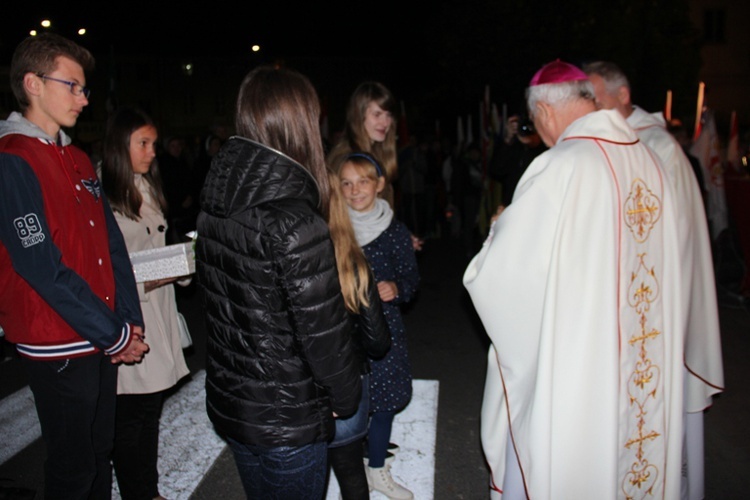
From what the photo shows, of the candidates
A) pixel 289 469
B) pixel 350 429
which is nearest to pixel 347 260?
pixel 350 429

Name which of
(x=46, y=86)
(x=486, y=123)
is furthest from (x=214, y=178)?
(x=486, y=123)

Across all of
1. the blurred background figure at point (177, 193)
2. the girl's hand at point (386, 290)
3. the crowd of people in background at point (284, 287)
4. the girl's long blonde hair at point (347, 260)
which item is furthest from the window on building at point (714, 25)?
the girl's long blonde hair at point (347, 260)

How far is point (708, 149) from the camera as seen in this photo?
1012cm

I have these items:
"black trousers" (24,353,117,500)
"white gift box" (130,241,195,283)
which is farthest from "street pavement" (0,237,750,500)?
"white gift box" (130,241,195,283)

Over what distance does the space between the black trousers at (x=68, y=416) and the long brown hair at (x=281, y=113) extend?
1.17 meters

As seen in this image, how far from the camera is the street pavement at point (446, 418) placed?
3822 mm

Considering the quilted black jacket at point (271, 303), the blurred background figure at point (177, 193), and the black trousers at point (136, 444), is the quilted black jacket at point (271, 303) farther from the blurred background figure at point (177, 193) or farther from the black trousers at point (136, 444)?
the blurred background figure at point (177, 193)

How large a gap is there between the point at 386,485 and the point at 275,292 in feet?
6.11

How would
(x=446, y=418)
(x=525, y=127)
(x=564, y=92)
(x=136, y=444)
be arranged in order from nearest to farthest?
(x=564, y=92) → (x=136, y=444) → (x=525, y=127) → (x=446, y=418)

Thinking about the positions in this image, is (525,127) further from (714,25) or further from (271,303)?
(714,25)

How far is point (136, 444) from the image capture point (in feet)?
10.6

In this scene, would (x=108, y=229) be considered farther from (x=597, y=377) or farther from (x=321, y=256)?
(x=597, y=377)

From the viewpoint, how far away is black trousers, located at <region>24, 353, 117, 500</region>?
2.56 m

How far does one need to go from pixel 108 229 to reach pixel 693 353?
118 inches
